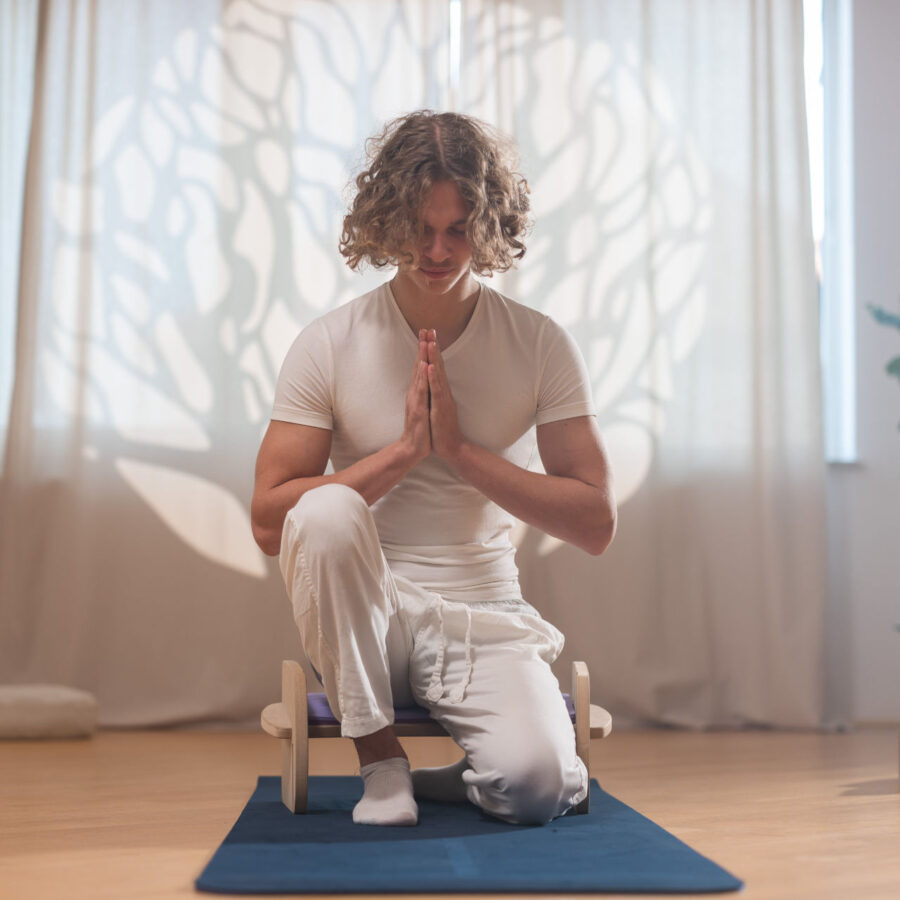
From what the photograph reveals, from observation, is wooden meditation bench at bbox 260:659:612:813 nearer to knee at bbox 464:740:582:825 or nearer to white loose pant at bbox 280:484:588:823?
white loose pant at bbox 280:484:588:823

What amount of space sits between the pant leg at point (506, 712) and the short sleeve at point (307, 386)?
0.40m

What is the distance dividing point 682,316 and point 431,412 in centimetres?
174

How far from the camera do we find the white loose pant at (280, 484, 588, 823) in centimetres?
169

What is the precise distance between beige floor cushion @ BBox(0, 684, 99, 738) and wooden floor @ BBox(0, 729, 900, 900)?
0.06 metres

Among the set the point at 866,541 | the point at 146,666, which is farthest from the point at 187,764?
the point at 866,541

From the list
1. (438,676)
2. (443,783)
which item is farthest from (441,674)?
(443,783)

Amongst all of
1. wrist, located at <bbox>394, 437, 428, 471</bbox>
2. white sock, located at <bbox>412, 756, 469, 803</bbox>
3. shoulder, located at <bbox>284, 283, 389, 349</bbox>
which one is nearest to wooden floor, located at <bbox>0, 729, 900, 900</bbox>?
white sock, located at <bbox>412, 756, 469, 803</bbox>

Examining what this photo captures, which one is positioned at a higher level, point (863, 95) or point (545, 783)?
point (863, 95)

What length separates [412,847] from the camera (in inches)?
59.9

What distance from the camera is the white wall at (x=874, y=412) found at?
130 inches

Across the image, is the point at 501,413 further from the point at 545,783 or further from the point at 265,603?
the point at 265,603

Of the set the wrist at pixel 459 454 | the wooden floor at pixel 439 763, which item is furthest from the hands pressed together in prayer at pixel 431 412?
the wooden floor at pixel 439 763

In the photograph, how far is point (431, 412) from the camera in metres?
1.84

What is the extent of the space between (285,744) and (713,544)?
1.76 metres
